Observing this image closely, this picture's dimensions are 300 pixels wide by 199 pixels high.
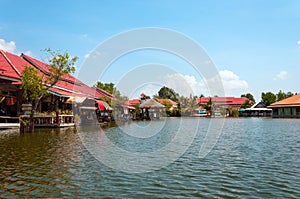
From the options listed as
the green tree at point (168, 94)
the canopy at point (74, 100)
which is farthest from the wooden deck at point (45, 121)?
the green tree at point (168, 94)

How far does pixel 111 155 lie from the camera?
9.51 m

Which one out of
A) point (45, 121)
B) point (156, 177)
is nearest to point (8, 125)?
point (45, 121)

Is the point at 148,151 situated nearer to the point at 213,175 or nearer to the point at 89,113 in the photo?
the point at 213,175

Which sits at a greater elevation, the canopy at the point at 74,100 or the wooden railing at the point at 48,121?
the canopy at the point at 74,100

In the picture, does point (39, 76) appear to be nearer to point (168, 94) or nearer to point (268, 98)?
point (268, 98)

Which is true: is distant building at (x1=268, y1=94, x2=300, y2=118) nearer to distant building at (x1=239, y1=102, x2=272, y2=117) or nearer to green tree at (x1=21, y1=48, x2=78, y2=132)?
distant building at (x1=239, y1=102, x2=272, y2=117)

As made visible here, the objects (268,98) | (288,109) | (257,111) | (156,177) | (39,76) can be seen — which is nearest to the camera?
Result: (156,177)

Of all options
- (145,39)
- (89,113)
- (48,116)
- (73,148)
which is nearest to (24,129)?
(48,116)

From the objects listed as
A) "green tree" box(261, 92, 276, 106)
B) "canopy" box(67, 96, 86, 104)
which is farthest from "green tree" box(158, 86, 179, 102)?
"canopy" box(67, 96, 86, 104)

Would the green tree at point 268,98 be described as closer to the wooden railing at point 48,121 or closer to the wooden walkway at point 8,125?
the wooden railing at point 48,121

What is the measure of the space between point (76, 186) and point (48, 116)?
1572 centimetres

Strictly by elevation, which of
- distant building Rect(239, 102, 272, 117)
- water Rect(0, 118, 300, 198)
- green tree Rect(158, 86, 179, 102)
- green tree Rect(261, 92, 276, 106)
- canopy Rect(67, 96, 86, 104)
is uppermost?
green tree Rect(158, 86, 179, 102)

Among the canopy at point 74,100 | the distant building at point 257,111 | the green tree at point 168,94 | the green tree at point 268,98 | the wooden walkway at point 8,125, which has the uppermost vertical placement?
the green tree at point 168,94

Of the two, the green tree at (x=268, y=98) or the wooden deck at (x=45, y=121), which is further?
the green tree at (x=268, y=98)
